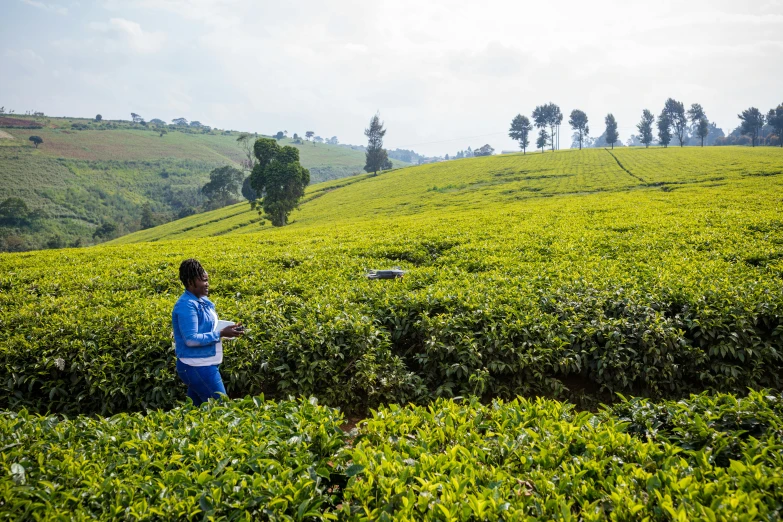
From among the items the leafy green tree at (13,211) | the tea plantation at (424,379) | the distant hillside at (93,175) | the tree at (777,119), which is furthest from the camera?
the tree at (777,119)

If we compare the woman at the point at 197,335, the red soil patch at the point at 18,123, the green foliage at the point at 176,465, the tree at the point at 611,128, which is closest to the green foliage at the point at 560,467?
the green foliage at the point at 176,465

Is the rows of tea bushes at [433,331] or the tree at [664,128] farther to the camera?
the tree at [664,128]

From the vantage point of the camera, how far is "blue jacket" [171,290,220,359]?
4.96 m

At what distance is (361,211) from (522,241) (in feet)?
98.0

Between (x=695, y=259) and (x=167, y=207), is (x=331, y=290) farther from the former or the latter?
(x=167, y=207)

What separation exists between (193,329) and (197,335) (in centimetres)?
9

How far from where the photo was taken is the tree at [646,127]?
107188 mm

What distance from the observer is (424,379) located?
6766 mm

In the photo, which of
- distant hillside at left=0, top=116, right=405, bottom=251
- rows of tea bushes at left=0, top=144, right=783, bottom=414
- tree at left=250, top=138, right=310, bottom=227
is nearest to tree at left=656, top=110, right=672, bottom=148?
tree at left=250, top=138, right=310, bottom=227

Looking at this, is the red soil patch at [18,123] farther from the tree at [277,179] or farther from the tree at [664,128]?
the tree at [664,128]

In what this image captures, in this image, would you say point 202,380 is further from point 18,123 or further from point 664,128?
point 18,123

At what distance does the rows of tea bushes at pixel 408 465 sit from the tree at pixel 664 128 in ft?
398

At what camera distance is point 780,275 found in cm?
830

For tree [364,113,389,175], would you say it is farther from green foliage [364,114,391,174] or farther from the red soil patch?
the red soil patch
